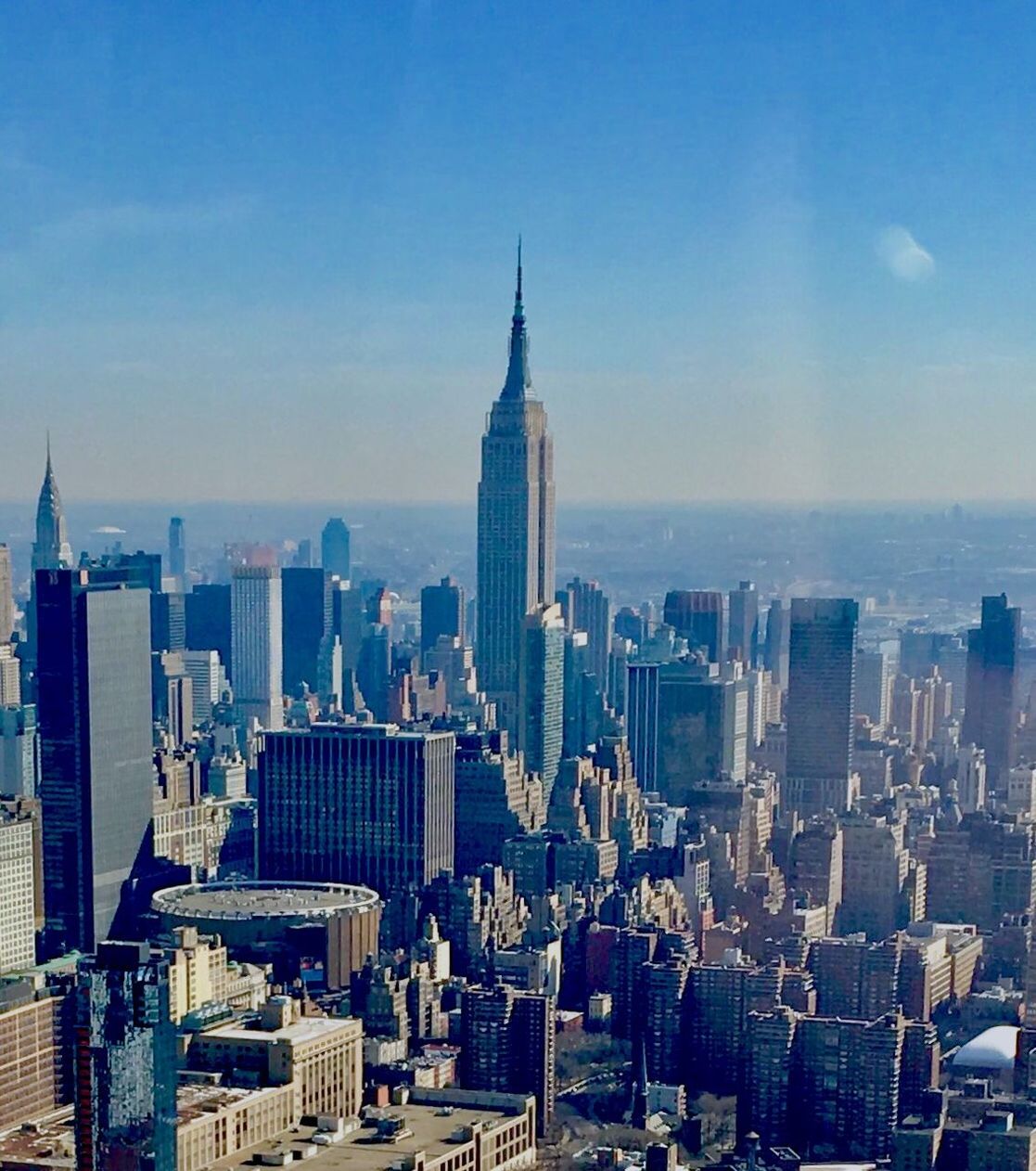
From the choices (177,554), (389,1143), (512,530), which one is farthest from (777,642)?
(389,1143)

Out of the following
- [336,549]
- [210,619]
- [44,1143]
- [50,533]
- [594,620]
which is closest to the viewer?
[44,1143]

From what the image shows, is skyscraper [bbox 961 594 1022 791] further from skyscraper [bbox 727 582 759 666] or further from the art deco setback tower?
the art deco setback tower

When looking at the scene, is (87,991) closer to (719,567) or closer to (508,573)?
(719,567)

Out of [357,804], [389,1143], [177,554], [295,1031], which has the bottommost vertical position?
[389,1143]

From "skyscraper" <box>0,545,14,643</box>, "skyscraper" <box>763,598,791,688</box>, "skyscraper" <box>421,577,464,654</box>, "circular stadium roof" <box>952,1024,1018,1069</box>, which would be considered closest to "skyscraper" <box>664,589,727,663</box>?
"skyscraper" <box>763,598,791,688</box>

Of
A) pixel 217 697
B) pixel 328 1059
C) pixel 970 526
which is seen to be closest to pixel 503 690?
pixel 217 697

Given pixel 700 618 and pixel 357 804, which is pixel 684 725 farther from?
pixel 357 804

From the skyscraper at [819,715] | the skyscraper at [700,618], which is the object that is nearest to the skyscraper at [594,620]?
the skyscraper at [700,618]
